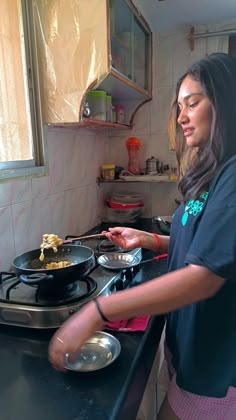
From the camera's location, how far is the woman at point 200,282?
0.53 m

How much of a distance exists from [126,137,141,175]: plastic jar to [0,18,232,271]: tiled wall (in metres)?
0.06

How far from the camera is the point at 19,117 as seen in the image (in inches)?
45.8

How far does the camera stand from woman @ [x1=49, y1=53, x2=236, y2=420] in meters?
0.53

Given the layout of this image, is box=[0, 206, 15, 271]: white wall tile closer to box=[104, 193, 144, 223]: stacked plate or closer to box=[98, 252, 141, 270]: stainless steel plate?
box=[98, 252, 141, 270]: stainless steel plate

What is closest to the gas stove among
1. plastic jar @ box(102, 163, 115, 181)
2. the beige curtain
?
the beige curtain

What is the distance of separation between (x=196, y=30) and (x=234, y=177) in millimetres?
1603

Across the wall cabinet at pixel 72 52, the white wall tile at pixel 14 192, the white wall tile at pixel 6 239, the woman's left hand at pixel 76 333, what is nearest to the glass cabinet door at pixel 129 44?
the wall cabinet at pixel 72 52

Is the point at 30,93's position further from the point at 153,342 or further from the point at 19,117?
the point at 153,342

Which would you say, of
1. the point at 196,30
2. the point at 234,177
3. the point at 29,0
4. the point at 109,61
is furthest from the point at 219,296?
the point at 196,30

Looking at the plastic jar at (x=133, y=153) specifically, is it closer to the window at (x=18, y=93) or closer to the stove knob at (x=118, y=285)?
the window at (x=18, y=93)


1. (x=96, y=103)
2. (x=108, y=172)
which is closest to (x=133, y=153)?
(x=108, y=172)

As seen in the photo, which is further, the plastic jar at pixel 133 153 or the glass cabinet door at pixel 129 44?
the plastic jar at pixel 133 153

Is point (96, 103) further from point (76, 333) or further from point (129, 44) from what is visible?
point (76, 333)

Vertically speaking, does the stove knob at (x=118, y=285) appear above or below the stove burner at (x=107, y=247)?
below
